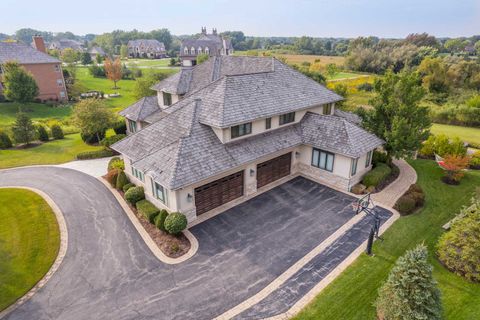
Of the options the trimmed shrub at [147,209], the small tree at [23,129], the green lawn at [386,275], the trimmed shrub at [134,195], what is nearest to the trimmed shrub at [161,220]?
the trimmed shrub at [147,209]

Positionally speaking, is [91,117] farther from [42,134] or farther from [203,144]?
[203,144]

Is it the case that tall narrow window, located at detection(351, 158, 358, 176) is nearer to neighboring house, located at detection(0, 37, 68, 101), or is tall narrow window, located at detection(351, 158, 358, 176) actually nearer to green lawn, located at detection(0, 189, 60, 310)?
green lawn, located at detection(0, 189, 60, 310)

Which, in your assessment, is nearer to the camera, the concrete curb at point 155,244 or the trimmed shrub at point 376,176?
the concrete curb at point 155,244

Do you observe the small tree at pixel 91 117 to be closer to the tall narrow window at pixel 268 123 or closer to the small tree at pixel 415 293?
the tall narrow window at pixel 268 123

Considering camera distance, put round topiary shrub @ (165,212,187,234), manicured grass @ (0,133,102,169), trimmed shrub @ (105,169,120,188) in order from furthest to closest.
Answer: manicured grass @ (0,133,102,169) < trimmed shrub @ (105,169,120,188) < round topiary shrub @ (165,212,187,234)

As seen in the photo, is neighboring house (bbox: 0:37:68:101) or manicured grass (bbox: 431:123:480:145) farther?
neighboring house (bbox: 0:37:68:101)

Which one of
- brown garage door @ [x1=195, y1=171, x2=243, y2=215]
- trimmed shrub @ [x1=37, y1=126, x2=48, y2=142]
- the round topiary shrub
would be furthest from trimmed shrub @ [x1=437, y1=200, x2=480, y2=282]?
trimmed shrub @ [x1=37, y1=126, x2=48, y2=142]
